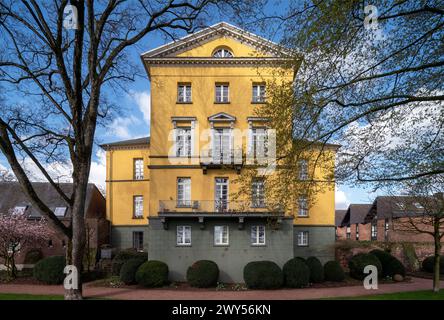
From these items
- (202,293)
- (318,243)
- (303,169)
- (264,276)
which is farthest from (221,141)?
(303,169)

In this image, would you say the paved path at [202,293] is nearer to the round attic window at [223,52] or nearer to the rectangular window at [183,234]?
the rectangular window at [183,234]

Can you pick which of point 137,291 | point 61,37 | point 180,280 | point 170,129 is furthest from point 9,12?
point 180,280

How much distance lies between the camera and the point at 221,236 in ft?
81.6

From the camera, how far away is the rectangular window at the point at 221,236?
81.3 feet

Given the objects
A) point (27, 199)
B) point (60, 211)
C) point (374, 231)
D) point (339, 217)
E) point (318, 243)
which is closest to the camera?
point (318, 243)

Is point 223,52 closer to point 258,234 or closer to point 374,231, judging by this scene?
point 258,234

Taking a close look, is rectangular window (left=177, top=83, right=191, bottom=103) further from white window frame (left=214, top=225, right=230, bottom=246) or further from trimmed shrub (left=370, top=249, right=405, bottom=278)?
trimmed shrub (left=370, top=249, right=405, bottom=278)

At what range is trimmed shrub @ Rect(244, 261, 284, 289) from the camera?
2192cm

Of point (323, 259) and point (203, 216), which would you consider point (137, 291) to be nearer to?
point (203, 216)

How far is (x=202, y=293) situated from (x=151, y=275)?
348 cm

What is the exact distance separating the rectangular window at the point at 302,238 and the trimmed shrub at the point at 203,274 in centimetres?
1050

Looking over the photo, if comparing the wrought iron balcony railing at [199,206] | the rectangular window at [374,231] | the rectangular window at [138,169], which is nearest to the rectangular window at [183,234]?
the wrought iron balcony railing at [199,206]

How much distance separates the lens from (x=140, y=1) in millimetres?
15133

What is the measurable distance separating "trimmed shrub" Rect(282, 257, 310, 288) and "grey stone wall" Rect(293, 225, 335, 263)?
7757 mm
